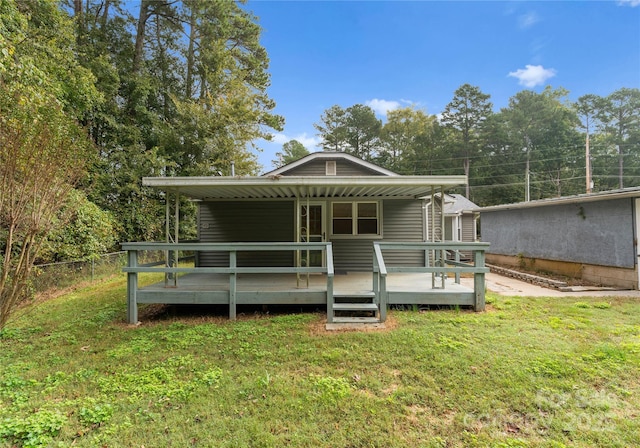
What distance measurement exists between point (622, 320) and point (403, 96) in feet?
105

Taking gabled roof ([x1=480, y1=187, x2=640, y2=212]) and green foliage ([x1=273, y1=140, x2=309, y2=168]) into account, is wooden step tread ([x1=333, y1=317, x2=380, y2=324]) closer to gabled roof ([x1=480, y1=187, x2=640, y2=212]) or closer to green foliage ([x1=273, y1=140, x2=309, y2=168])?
gabled roof ([x1=480, y1=187, x2=640, y2=212])

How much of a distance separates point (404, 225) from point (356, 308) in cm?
430

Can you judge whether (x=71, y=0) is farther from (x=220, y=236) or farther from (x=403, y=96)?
(x=403, y=96)

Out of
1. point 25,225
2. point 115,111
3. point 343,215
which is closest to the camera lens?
point 25,225

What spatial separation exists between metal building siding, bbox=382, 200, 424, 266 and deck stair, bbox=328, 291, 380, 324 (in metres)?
3.23

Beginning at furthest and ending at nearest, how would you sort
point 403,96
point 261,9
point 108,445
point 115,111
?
point 403,96
point 261,9
point 115,111
point 108,445

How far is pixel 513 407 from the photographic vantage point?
261cm

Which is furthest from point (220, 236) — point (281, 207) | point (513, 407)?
point (513, 407)

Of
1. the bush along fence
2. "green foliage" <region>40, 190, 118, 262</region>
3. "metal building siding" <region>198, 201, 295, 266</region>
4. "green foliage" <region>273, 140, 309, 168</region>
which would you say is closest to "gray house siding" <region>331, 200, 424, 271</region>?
"metal building siding" <region>198, 201, 295, 266</region>

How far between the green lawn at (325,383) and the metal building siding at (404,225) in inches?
141

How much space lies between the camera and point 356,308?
4836 millimetres

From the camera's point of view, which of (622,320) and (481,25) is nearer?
(622,320)

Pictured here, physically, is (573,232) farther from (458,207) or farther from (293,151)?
(293,151)

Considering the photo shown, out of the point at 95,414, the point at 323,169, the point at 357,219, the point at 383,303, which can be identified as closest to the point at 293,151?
the point at 323,169
